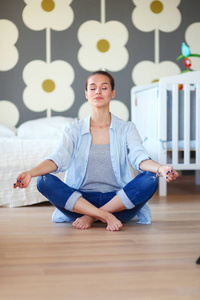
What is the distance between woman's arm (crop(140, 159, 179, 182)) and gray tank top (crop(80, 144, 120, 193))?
188 mm

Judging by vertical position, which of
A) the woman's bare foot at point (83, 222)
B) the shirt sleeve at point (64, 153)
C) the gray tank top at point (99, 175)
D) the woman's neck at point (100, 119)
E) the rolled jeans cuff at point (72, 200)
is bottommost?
the woman's bare foot at point (83, 222)

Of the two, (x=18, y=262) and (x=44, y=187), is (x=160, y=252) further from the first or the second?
(x=44, y=187)

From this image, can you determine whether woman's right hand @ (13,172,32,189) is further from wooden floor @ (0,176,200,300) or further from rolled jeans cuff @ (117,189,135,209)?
rolled jeans cuff @ (117,189,135,209)

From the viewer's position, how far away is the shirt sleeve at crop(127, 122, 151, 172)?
179cm

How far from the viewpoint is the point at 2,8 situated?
12.0 feet

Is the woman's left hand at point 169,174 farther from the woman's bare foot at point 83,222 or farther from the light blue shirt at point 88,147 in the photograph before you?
the woman's bare foot at point 83,222

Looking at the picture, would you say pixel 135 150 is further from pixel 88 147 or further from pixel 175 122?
pixel 175 122

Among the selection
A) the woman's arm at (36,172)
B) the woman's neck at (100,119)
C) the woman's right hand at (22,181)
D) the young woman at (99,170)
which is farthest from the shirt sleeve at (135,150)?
the woman's right hand at (22,181)

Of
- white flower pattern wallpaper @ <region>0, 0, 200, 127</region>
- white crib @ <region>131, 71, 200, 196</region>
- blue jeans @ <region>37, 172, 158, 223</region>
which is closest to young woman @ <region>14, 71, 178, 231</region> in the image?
blue jeans @ <region>37, 172, 158, 223</region>

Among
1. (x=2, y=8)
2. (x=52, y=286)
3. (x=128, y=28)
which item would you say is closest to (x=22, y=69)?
(x=2, y=8)

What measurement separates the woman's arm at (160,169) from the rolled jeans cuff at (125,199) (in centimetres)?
13

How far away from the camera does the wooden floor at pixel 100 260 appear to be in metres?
1.04

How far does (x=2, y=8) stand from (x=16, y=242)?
268 centimetres

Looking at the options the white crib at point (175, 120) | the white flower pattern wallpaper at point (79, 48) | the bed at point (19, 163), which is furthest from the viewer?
the white flower pattern wallpaper at point (79, 48)
